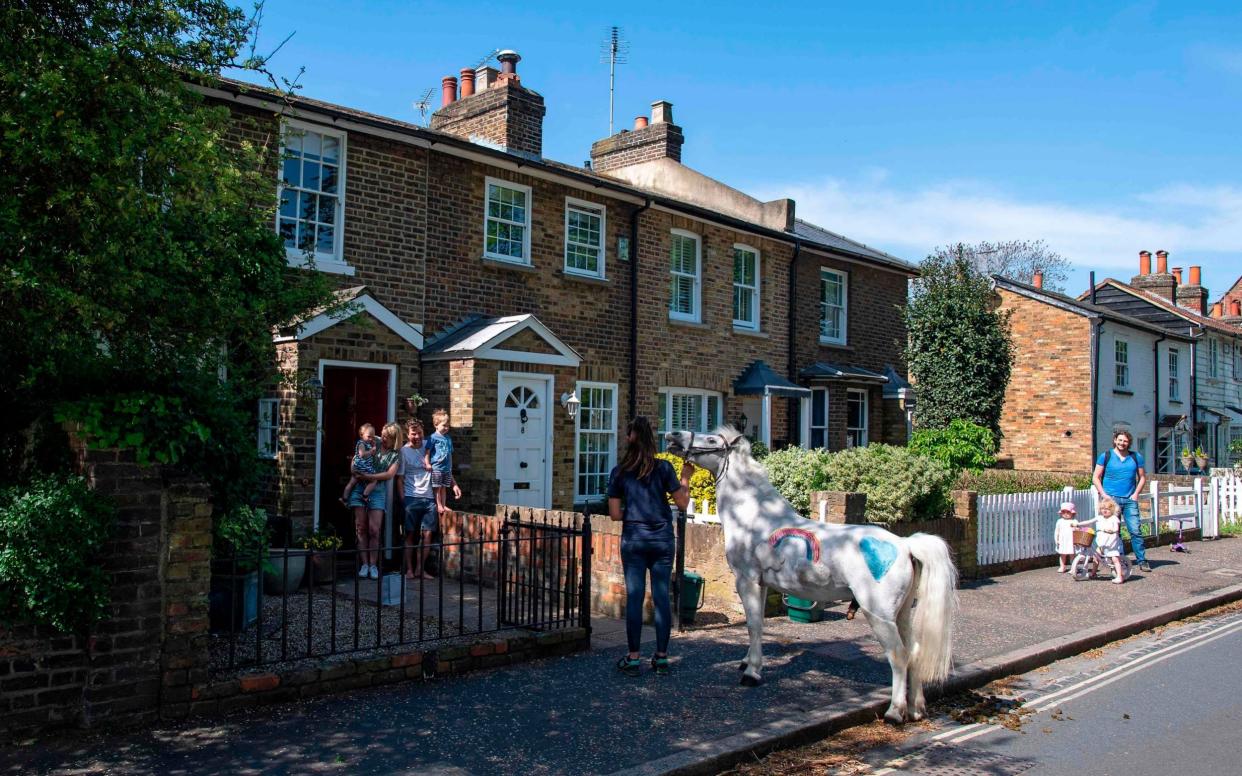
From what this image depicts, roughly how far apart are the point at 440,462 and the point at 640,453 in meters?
4.41

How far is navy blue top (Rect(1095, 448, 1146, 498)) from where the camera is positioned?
13.6m

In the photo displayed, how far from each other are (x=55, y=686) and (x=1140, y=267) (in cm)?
4320

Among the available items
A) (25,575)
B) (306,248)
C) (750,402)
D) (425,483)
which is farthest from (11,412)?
(750,402)

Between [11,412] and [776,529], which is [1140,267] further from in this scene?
[11,412]

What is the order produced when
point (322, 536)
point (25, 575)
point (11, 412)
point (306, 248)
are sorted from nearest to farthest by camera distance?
point (25, 575) < point (11, 412) < point (322, 536) < point (306, 248)

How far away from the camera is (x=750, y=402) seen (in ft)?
64.8

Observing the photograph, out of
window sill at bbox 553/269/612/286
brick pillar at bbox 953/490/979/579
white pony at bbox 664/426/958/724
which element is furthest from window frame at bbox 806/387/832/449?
white pony at bbox 664/426/958/724

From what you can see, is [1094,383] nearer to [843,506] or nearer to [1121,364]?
[1121,364]

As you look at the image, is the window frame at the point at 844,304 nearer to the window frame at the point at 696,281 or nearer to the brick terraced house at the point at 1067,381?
the window frame at the point at 696,281

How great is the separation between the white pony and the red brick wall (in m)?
22.5

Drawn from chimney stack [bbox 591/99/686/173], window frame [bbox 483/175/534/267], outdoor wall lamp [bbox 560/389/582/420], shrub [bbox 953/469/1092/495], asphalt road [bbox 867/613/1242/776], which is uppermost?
chimney stack [bbox 591/99/686/173]

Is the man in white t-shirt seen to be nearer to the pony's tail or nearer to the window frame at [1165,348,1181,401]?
the pony's tail

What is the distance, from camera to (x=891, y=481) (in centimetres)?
1141

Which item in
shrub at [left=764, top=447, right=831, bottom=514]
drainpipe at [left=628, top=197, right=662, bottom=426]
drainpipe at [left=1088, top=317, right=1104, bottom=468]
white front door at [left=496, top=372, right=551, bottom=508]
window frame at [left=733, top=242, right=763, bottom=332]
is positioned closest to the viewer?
shrub at [left=764, top=447, right=831, bottom=514]
